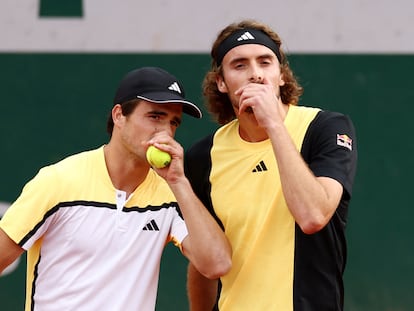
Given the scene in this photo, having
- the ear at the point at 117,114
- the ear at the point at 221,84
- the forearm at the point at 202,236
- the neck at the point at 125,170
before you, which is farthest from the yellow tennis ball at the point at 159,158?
the ear at the point at 221,84

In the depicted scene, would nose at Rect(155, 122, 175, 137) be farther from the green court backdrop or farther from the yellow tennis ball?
the green court backdrop

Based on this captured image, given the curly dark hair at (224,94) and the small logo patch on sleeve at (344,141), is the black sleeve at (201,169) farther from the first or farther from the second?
the small logo patch on sleeve at (344,141)

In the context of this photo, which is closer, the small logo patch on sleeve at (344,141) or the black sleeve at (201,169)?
the small logo patch on sleeve at (344,141)

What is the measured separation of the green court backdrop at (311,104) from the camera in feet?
22.8

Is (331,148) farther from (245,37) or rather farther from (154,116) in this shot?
(154,116)

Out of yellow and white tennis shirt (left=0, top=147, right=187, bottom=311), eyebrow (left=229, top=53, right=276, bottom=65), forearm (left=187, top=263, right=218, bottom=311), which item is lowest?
forearm (left=187, top=263, right=218, bottom=311)

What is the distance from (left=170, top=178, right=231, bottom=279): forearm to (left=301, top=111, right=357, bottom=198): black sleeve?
501mm

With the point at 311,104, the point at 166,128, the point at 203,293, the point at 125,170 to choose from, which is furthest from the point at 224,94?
the point at 311,104

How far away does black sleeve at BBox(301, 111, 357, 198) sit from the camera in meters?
4.07

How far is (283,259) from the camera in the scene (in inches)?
161

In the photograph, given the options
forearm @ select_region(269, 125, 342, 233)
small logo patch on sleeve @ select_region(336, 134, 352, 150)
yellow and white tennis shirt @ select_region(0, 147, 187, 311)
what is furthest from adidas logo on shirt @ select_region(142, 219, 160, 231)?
small logo patch on sleeve @ select_region(336, 134, 352, 150)

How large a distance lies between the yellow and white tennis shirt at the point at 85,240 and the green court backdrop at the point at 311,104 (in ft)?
9.06

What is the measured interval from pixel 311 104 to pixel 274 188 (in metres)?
2.89

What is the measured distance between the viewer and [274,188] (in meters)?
4.18
